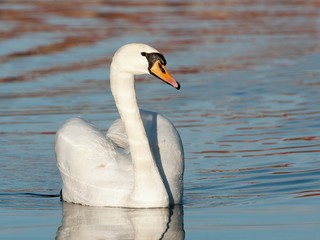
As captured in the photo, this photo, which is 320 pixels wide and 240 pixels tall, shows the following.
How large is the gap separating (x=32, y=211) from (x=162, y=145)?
1.25 m

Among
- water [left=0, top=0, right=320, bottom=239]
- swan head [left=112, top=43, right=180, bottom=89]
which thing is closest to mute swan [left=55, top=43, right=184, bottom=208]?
swan head [left=112, top=43, right=180, bottom=89]

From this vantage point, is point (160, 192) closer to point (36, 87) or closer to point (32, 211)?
point (32, 211)

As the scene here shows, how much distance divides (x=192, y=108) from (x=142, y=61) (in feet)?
17.5

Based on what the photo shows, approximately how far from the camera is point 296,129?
42.7ft

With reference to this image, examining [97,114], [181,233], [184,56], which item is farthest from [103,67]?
[181,233]

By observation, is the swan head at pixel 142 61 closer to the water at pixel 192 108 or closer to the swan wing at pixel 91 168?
the swan wing at pixel 91 168

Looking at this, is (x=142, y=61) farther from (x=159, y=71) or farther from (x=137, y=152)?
(x=137, y=152)

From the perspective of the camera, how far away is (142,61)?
30.3 ft

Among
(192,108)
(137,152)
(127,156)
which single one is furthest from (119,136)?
(192,108)

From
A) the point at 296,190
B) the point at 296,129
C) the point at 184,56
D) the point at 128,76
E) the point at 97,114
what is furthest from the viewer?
the point at 184,56

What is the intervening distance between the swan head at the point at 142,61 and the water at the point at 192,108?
1172mm

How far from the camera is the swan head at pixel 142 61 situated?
9172 mm

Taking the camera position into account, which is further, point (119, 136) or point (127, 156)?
point (119, 136)

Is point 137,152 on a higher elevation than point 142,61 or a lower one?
lower
